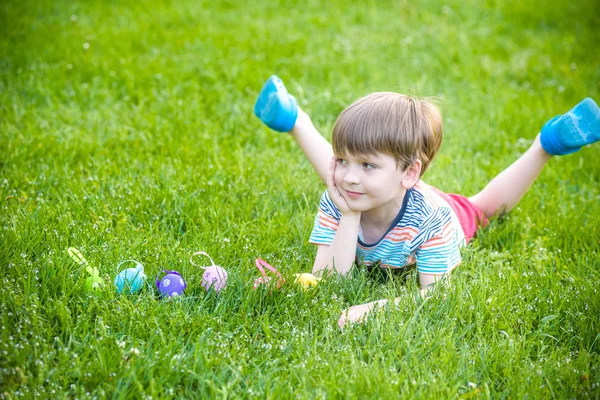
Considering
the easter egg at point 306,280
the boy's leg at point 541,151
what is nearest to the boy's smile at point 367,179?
the easter egg at point 306,280

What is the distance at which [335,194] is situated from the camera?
3010mm

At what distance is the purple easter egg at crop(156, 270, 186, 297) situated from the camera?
283cm

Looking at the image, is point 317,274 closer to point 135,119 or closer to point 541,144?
point 541,144

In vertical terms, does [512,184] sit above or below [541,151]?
below

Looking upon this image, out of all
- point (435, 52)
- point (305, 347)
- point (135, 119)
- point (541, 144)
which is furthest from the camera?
point (435, 52)

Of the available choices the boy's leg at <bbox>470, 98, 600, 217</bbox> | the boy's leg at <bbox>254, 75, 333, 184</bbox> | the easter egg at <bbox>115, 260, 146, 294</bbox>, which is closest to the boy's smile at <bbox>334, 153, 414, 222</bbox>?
the boy's leg at <bbox>254, 75, 333, 184</bbox>

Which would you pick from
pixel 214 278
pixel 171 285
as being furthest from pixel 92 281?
pixel 214 278

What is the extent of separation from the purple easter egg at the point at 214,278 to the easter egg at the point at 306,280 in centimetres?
35

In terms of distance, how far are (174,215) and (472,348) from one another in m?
1.81

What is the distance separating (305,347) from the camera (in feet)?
8.52

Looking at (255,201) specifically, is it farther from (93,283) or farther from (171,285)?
(93,283)

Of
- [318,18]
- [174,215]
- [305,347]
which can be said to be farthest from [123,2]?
[305,347]

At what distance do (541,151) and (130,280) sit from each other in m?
2.49

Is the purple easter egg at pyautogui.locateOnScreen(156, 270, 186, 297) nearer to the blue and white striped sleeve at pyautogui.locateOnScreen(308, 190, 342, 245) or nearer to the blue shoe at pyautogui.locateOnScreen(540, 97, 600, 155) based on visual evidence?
the blue and white striped sleeve at pyautogui.locateOnScreen(308, 190, 342, 245)
